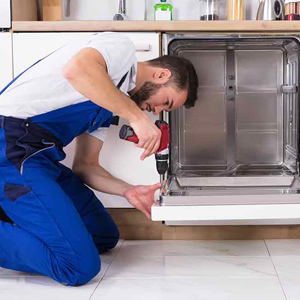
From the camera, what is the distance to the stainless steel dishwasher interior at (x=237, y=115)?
2660 millimetres

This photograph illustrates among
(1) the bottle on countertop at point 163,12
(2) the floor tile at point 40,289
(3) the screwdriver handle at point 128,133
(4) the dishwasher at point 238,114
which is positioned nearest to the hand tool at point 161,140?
(3) the screwdriver handle at point 128,133

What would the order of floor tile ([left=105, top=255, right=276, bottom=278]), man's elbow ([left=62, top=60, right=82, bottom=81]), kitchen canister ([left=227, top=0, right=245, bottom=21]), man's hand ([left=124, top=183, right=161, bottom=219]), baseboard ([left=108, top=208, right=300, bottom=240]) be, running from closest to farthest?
man's elbow ([left=62, top=60, right=82, bottom=81]), floor tile ([left=105, top=255, right=276, bottom=278]), man's hand ([left=124, top=183, right=161, bottom=219]), baseboard ([left=108, top=208, right=300, bottom=240]), kitchen canister ([left=227, top=0, right=245, bottom=21])

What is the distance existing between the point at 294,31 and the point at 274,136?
0.59 m

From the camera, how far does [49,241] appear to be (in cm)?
193

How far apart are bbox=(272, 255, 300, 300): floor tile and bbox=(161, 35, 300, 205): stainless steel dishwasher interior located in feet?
1.62

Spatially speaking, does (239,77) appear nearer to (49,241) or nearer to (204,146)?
(204,146)

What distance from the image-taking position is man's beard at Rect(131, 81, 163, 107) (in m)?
2.10

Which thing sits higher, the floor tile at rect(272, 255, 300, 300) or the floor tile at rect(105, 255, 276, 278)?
the floor tile at rect(272, 255, 300, 300)

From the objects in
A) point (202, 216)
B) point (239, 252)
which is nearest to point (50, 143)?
point (202, 216)

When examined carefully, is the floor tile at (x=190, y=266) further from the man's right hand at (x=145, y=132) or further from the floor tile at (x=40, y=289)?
the man's right hand at (x=145, y=132)

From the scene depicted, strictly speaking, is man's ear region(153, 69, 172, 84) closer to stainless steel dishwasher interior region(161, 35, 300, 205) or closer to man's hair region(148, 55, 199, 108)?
man's hair region(148, 55, 199, 108)

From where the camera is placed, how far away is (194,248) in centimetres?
240

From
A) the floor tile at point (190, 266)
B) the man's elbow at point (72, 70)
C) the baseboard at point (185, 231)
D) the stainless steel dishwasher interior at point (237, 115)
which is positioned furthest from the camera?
the stainless steel dishwasher interior at point (237, 115)

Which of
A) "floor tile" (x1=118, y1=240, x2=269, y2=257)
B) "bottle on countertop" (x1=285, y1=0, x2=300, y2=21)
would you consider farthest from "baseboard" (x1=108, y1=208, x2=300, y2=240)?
"bottle on countertop" (x1=285, y1=0, x2=300, y2=21)
